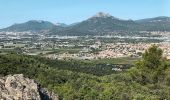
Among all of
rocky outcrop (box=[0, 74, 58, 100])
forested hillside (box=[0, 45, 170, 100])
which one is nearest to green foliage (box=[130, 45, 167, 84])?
forested hillside (box=[0, 45, 170, 100])

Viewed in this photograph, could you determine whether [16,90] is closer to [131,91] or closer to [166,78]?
[131,91]

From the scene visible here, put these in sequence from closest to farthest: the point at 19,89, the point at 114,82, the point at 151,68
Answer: the point at 19,89, the point at 114,82, the point at 151,68

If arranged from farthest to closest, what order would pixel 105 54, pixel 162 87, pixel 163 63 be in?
pixel 105 54, pixel 163 63, pixel 162 87

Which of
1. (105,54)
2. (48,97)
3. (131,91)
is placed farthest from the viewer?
(105,54)

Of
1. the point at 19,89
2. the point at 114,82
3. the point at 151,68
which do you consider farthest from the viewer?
the point at 151,68

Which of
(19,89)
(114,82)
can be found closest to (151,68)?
(114,82)

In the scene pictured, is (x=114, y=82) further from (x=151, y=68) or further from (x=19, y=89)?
(x=19, y=89)

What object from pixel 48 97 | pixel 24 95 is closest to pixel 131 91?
pixel 48 97

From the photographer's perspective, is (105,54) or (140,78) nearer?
(140,78)
